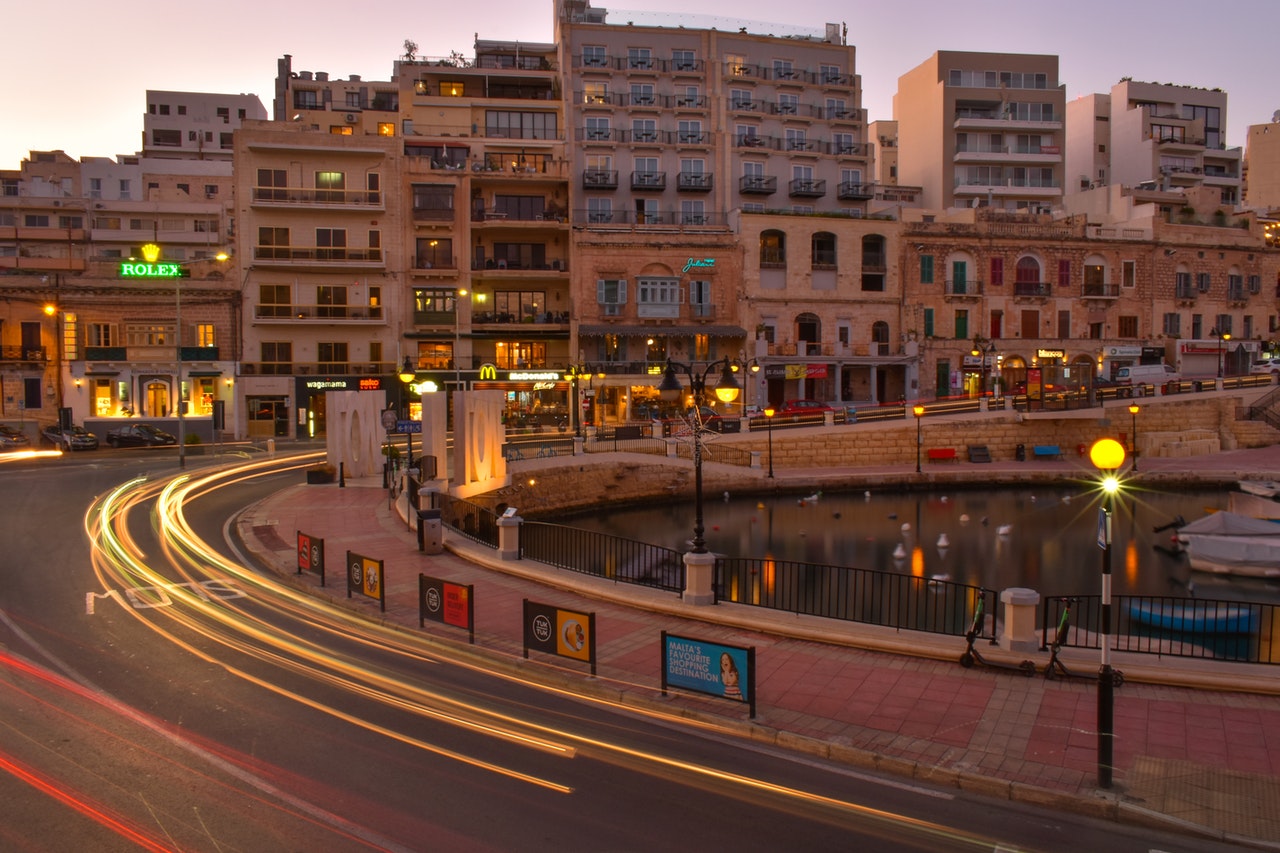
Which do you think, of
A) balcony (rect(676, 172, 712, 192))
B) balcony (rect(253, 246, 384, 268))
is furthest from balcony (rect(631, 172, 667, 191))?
balcony (rect(253, 246, 384, 268))

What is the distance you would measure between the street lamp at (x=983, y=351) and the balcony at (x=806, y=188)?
45.7 ft

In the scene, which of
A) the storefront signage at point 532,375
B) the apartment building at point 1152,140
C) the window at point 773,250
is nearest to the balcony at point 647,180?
the window at point 773,250

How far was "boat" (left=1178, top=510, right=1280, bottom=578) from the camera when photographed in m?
24.0

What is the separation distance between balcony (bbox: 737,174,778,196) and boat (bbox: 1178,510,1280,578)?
35.7m

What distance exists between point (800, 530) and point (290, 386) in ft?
104

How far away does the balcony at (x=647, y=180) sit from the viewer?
53.4 m

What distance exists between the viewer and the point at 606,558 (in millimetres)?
20078

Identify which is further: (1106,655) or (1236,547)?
(1236,547)

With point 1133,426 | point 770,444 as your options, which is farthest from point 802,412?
point 1133,426

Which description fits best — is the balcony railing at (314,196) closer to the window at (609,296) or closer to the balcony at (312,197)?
the balcony at (312,197)

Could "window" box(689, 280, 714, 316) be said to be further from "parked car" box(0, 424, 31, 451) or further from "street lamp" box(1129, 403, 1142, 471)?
"parked car" box(0, 424, 31, 451)

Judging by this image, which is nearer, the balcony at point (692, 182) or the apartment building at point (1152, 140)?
the balcony at point (692, 182)

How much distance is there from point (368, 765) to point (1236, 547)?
2506 cm

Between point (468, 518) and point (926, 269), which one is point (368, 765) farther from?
point (926, 269)
